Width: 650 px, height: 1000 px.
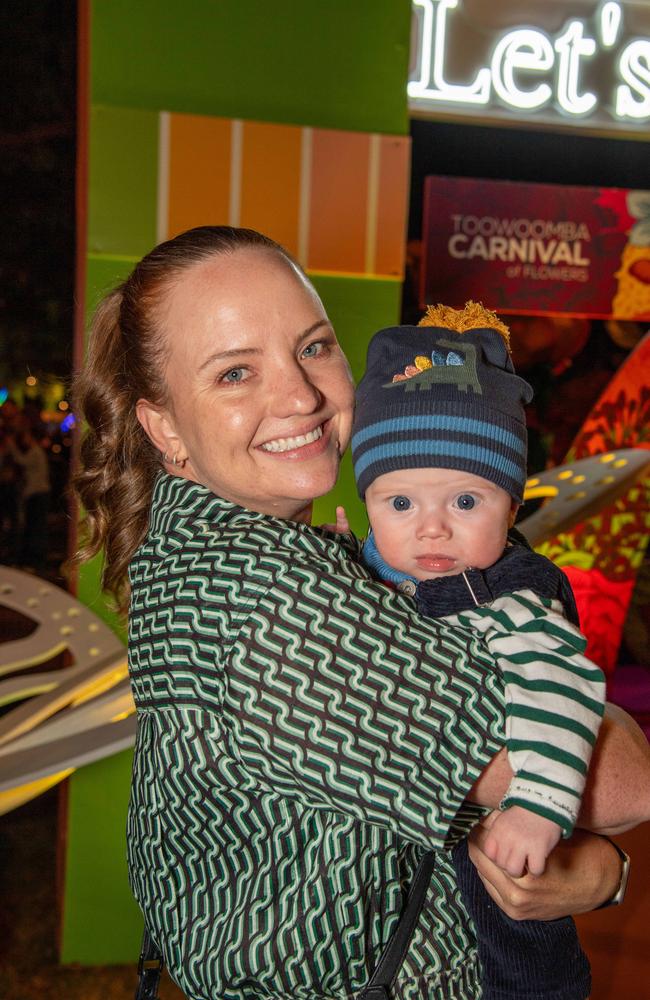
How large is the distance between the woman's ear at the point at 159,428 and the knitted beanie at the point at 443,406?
28 centimetres

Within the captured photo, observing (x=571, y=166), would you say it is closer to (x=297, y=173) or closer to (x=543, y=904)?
(x=297, y=173)

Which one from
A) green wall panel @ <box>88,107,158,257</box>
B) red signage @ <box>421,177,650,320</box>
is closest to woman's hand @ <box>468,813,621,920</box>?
green wall panel @ <box>88,107,158,257</box>

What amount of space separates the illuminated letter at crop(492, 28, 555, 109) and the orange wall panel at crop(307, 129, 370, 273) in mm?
2364

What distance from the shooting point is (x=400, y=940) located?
113 cm

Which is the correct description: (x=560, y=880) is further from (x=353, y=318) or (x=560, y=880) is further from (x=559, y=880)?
(x=353, y=318)

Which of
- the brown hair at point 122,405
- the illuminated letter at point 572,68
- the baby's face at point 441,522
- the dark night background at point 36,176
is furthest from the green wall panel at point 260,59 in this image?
the dark night background at point 36,176

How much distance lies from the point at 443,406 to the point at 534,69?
444 cm

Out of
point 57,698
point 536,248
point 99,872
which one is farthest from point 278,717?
point 536,248

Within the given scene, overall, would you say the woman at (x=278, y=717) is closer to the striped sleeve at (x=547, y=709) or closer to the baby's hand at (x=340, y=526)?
the striped sleeve at (x=547, y=709)

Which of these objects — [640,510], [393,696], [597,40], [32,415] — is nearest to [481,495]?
[393,696]

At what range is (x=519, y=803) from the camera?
1.08 meters

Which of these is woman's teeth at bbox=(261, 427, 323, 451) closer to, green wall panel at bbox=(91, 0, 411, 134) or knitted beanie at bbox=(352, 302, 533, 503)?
knitted beanie at bbox=(352, 302, 533, 503)

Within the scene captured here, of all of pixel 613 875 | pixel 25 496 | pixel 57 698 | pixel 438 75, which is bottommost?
pixel 25 496

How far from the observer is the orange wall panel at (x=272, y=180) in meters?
3.04
